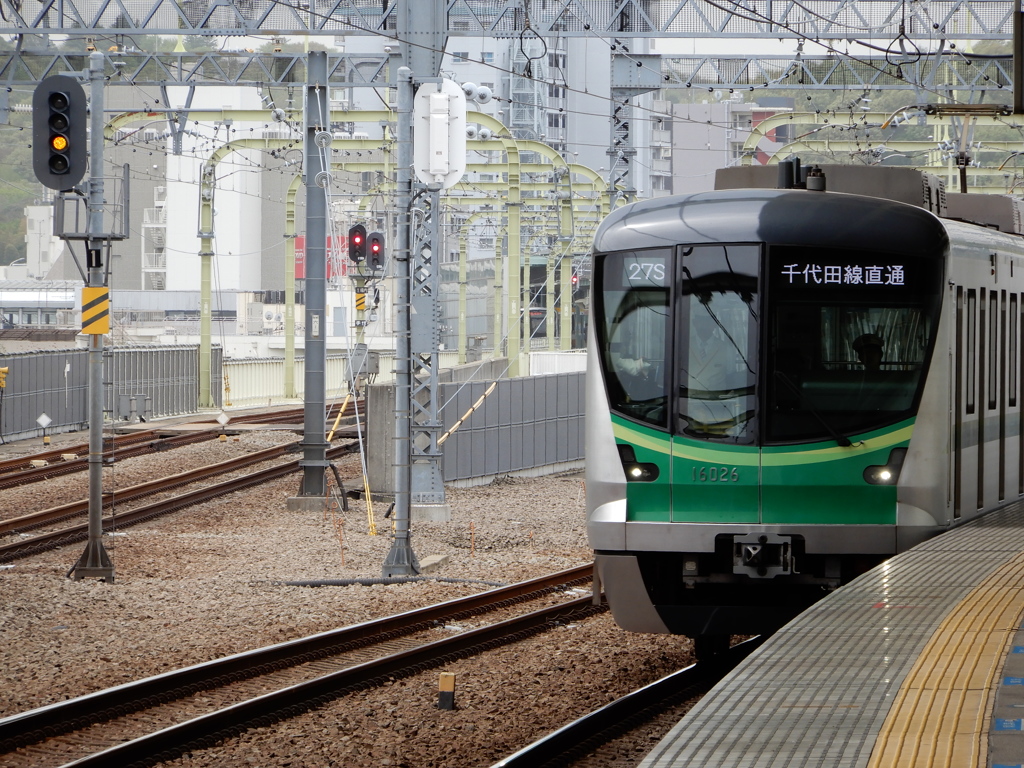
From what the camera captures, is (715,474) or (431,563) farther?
(431,563)

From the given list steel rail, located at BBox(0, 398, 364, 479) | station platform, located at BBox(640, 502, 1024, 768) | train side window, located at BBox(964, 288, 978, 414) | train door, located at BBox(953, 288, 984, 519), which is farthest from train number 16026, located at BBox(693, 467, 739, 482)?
steel rail, located at BBox(0, 398, 364, 479)

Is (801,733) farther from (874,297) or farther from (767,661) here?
(874,297)

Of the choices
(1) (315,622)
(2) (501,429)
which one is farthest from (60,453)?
(1) (315,622)

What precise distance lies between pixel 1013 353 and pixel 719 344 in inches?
139

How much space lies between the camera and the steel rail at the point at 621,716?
729 centimetres

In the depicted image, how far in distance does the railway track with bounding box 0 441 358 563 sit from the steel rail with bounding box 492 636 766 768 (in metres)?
8.80

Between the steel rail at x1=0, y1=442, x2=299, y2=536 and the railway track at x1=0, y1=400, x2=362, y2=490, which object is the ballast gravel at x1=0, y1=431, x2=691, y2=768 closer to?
the steel rail at x1=0, y1=442, x2=299, y2=536

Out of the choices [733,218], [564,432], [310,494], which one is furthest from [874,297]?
[564,432]

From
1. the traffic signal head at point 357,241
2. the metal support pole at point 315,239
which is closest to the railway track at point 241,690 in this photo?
the metal support pole at point 315,239

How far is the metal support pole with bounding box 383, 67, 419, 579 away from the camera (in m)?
13.8

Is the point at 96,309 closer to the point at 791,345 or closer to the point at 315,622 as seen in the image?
the point at 315,622

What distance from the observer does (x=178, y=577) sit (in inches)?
559

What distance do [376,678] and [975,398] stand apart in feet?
14.6

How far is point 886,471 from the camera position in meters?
8.20
